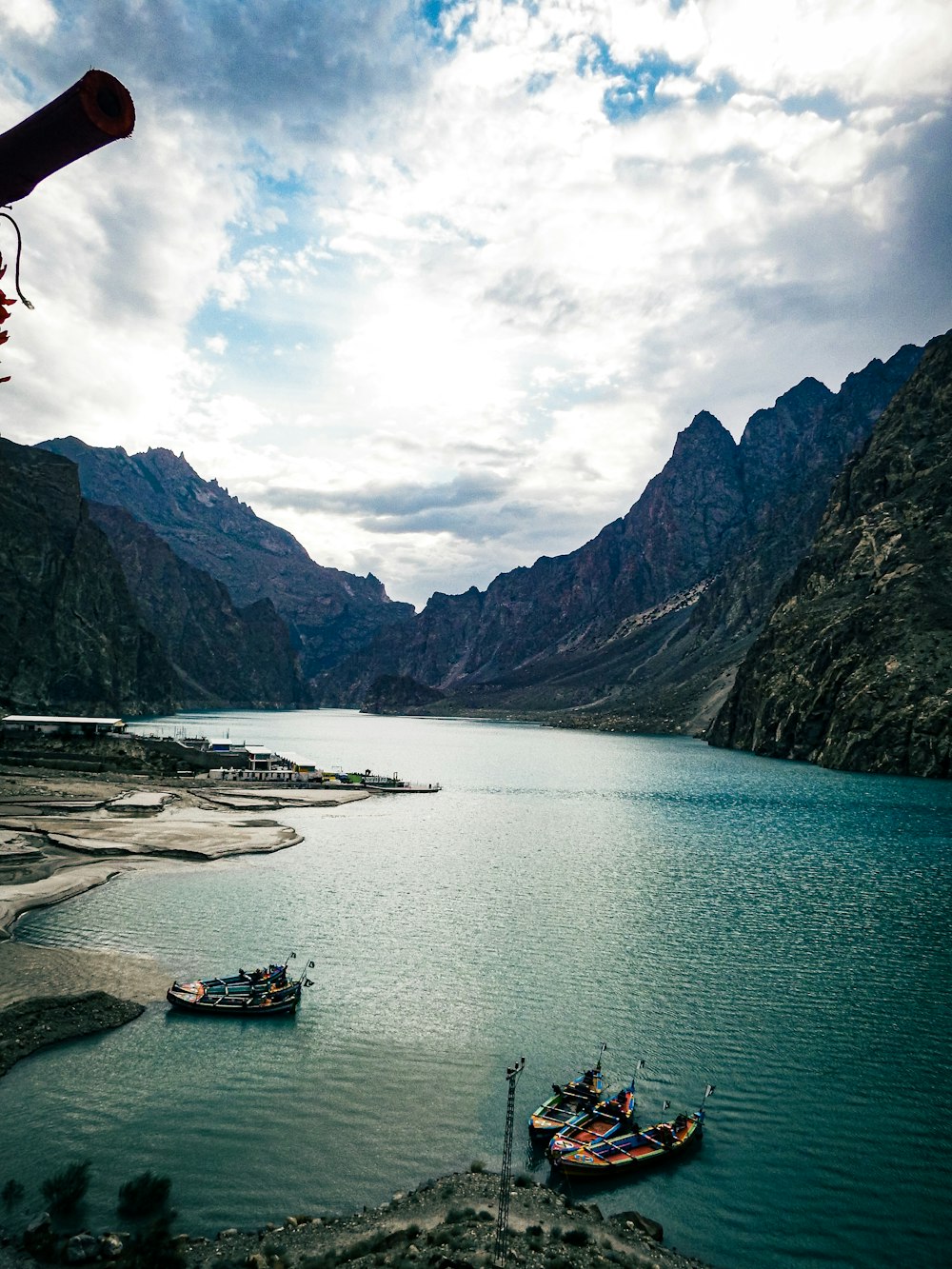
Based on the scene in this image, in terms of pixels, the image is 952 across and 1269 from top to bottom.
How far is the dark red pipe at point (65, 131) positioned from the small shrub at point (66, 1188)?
25383mm

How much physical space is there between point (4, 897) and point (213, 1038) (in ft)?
87.2

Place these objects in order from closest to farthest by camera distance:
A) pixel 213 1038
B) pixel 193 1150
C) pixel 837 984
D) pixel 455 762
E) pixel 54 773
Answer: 1. pixel 193 1150
2. pixel 213 1038
3. pixel 837 984
4. pixel 54 773
5. pixel 455 762

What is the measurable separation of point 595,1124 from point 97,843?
188 feet

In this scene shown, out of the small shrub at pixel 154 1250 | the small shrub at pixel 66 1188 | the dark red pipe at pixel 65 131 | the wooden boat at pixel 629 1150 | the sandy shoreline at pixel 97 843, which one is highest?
the dark red pipe at pixel 65 131

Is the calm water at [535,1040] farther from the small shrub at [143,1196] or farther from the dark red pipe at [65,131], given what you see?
the dark red pipe at [65,131]

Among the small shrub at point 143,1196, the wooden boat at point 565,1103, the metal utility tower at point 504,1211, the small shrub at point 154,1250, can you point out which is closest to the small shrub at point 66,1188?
the small shrub at point 143,1196

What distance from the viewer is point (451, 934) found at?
48.7m

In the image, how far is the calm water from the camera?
23.3 metres

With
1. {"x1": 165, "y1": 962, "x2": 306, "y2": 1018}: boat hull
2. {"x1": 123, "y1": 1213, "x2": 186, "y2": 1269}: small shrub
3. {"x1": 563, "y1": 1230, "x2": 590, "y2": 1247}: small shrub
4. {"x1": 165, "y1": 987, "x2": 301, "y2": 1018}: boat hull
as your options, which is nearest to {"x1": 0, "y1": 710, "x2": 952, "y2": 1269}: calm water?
{"x1": 165, "y1": 987, "x2": 301, "y2": 1018}: boat hull

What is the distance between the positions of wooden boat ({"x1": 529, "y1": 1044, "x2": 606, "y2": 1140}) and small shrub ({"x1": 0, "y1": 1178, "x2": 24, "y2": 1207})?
51.5 ft

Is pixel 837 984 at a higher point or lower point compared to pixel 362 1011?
higher

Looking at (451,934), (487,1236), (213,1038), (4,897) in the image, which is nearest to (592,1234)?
(487,1236)

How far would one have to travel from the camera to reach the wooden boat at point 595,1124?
2522 centimetres

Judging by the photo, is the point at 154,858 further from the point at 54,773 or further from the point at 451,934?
the point at 54,773
